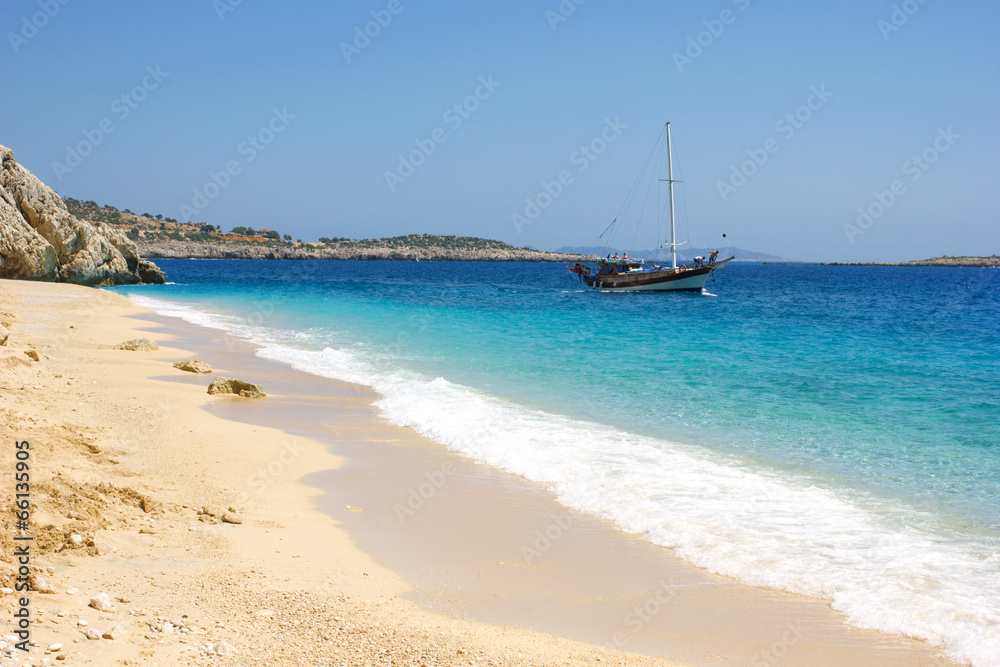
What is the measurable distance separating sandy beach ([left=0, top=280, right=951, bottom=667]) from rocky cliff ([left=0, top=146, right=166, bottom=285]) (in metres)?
28.5

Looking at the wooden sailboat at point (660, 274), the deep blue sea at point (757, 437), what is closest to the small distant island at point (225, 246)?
the wooden sailboat at point (660, 274)

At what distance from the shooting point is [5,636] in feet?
10.4

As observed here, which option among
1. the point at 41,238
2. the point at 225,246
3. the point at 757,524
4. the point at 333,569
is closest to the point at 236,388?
the point at 333,569

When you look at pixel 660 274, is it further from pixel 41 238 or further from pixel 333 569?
pixel 333 569

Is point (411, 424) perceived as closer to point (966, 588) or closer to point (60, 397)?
point (60, 397)

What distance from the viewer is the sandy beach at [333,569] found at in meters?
3.68

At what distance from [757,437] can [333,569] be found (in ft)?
22.4

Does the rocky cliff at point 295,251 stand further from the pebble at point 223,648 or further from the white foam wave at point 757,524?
the pebble at point 223,648

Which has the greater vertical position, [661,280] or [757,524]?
[661,280]

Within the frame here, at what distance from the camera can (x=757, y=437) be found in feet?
31.2

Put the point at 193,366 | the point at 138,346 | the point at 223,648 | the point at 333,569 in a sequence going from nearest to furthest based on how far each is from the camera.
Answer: the point at 223,648 < the point at 333,569 < the point at 193,366 < the point at 138,346

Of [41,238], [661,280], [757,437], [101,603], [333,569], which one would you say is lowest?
[757,437]

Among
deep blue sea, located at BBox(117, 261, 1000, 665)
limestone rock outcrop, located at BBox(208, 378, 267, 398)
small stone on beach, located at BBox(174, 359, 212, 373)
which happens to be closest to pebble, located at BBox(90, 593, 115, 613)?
deep blue sea, located at BBox(117, 261, 1000, 665)

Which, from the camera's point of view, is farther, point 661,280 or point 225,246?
point 225,246
